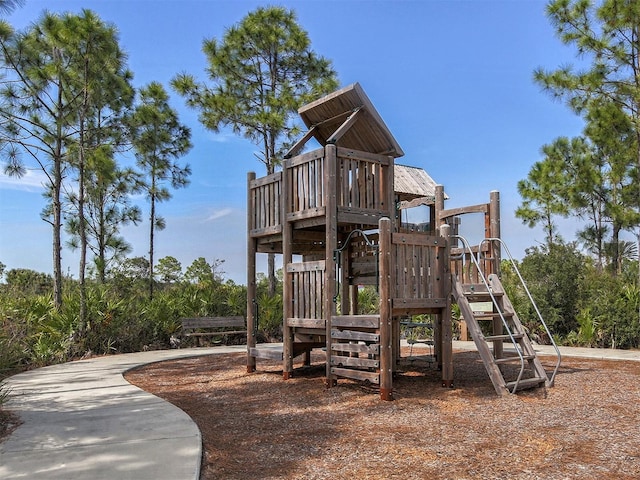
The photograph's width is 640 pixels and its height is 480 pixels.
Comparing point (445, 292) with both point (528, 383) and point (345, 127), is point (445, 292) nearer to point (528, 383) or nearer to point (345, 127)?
point (528, 383)

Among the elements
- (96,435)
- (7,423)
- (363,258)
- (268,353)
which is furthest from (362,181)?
(7,423)

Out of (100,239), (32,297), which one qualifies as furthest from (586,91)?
(100,239)

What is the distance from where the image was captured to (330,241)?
8516mm

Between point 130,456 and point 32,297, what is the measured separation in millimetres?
12253

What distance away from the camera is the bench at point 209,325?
15.4 meters

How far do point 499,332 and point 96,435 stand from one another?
6805mm

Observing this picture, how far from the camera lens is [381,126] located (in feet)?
30.9

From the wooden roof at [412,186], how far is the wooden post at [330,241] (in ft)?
9.06

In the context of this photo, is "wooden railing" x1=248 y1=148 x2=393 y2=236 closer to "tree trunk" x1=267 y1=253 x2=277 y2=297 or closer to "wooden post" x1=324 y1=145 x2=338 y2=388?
"wooden post" x1=324 y1=145 x2=338 y2=388

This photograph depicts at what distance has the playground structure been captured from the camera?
312 inches

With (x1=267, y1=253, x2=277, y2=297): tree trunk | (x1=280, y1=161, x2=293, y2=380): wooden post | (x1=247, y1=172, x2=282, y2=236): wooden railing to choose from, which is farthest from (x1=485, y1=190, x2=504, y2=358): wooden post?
(x1=267, y1=253, x2=277, y2=297): tree trunk

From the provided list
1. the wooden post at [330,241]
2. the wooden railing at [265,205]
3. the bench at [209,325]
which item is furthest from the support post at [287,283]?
the bench at [209,325]

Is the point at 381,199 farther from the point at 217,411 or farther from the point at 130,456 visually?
the point at 130,456

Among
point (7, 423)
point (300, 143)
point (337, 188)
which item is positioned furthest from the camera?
point (300, 143)
